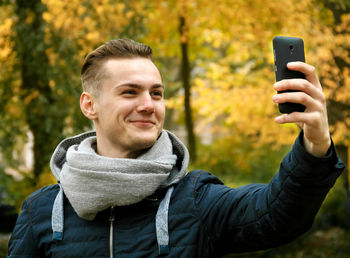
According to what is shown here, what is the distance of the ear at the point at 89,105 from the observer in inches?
81.5

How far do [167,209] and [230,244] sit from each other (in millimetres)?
299

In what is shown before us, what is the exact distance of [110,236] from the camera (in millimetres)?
1724

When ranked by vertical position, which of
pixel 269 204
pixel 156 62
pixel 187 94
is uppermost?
pixel 156 62

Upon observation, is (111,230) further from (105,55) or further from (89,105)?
(105,55)

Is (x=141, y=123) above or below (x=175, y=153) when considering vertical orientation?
above

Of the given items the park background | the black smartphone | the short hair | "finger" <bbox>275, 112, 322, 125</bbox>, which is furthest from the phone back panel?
the park background

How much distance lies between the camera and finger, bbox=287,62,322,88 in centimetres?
128

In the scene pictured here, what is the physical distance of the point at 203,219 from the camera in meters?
1.71

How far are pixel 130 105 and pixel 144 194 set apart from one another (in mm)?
420

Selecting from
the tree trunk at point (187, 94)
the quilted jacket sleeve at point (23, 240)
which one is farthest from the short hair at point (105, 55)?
the tree trunk at point (187, 94)

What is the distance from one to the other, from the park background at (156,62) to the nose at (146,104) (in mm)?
3509

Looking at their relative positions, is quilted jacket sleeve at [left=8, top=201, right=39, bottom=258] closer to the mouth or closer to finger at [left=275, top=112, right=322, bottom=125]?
the mouth

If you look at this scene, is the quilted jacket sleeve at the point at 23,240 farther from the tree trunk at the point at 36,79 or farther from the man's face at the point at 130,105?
the tree trunk at the point at 36,79

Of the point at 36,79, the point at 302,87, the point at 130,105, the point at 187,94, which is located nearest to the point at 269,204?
the point at 302,87
